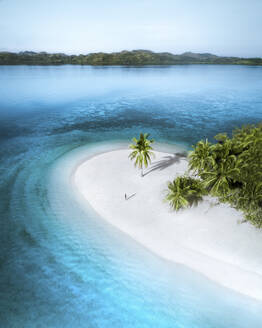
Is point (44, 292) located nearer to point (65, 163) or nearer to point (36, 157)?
point (65, 163)

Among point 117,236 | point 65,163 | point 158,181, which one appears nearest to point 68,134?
point 65,163

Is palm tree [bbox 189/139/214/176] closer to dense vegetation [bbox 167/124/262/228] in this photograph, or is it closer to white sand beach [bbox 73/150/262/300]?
dense vegetation [bbox 167/124/262/228]

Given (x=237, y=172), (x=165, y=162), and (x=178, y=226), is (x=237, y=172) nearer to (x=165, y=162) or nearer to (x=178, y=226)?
(x=178, y=226)

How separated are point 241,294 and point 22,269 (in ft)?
65.3

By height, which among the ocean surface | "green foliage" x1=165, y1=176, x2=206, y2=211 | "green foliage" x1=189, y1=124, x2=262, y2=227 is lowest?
the ocean surface

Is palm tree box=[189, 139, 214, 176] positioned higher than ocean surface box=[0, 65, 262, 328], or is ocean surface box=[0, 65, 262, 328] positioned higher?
palm tree box=[189, 139, 214, 176]

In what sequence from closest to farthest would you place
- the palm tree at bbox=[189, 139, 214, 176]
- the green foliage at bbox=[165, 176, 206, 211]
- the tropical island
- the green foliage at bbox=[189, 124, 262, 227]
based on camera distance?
1. the tropical island
2. the green foliage at bbox=[189, 124, 262, 227]
3. the green foliage at bbox=[165, 176, 206, 211]
4. the palm tree at bbox=[189, 139, 214, 176]

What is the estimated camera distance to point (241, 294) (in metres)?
16.2

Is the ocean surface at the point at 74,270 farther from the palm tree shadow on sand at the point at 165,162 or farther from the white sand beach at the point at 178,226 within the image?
the palm tree shadow on sand at the point at 165,162

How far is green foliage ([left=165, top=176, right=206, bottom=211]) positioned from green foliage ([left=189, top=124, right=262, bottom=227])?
1.29m

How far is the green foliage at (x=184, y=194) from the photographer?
898 inches

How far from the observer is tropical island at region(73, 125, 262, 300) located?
A: 59.8 feet

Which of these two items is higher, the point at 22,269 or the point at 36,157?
the point at 36,157

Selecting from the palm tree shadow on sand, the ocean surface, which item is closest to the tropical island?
the ocean surface
